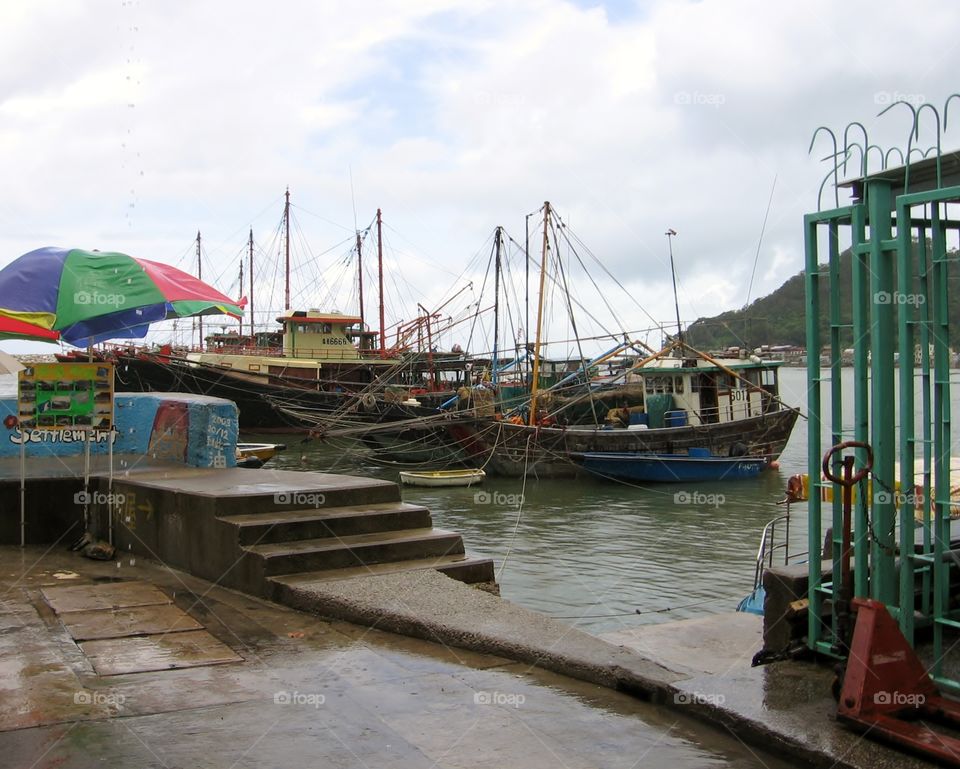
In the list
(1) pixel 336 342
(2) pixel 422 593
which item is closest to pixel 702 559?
(2) pixel 422 593

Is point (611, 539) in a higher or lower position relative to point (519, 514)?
lower

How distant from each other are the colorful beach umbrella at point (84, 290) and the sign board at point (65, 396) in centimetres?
33

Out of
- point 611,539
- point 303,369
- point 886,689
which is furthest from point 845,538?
point 303,369

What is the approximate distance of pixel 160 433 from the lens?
9.51 meters

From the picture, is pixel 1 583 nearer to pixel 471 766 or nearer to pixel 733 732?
pixel 471 766

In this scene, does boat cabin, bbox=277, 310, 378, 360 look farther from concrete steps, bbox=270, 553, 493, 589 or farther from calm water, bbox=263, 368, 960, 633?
concrete steps, bbox=270, 553, 493, 589

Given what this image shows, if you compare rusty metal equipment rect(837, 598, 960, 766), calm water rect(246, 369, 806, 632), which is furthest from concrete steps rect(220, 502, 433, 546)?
calm water rect(246, 369, 806, 632)

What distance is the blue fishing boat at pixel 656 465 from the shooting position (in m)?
28.0

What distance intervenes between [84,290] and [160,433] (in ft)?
8.07

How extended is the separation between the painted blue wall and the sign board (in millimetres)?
783

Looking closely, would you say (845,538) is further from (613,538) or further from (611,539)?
(613,538)

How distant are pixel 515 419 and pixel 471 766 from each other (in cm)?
2702

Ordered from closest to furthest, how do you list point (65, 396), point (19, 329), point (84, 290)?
point (19, 329)
point (84, 290)
point (65, 396)

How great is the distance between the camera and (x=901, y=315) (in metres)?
3.82
